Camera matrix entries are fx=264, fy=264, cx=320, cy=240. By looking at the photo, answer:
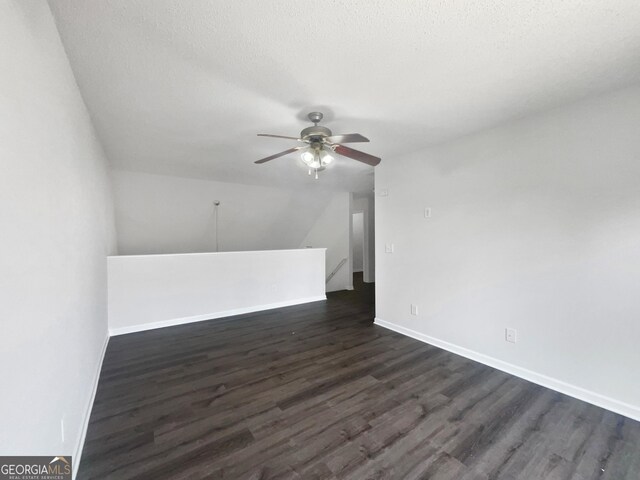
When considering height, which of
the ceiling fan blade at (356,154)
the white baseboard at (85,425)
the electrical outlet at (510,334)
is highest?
the ceiling fan blade at (356,154)

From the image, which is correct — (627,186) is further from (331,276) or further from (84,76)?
(331,276)

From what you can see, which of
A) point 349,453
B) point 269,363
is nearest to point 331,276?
point 269,363

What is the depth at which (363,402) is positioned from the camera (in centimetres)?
204

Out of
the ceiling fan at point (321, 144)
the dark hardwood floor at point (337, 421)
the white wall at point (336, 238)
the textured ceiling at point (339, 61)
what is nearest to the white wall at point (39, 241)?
the textured ceiling at point (339, 61)

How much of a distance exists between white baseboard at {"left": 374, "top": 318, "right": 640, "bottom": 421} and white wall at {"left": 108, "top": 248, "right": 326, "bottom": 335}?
237 centimetres

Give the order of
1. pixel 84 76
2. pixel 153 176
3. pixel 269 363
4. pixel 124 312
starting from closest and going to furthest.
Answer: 1. pixel 84 76
2. pixel 269 363
3. pixel 124 312
4. pixel 153 176

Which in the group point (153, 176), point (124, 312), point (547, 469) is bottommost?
point (547, 469)

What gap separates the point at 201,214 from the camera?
→ 4914 mm

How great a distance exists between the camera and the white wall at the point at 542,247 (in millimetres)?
1909

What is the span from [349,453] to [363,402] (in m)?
0.50

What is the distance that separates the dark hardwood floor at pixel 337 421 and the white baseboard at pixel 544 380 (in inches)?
2.8

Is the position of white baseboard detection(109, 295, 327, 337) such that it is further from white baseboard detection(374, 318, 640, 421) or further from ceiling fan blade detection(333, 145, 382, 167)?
ceiling fan blade detection(333, 145, 382, 167)

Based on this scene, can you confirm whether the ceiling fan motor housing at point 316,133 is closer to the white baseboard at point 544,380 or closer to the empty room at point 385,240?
the empty room at point 385,240

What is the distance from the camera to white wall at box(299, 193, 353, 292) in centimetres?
626
